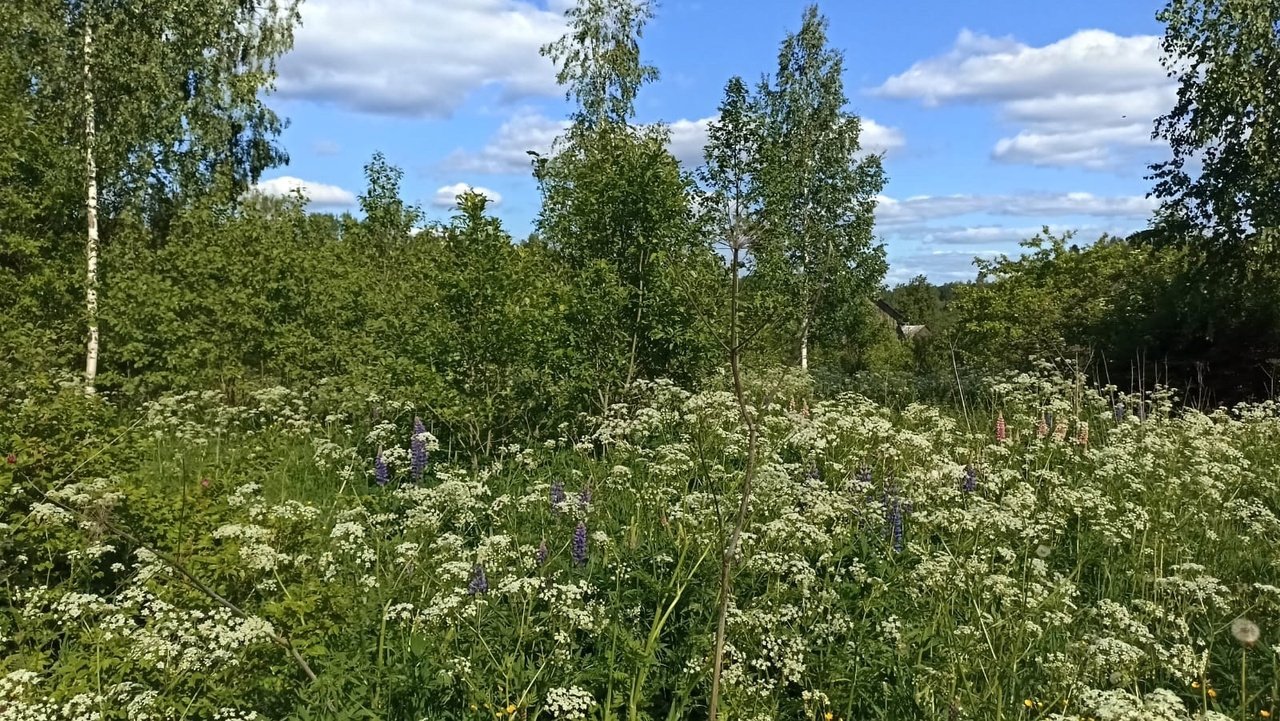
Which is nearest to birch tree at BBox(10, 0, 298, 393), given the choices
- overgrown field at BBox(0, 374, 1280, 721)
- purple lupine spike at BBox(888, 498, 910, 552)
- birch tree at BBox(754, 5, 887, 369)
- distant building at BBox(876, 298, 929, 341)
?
overgrown field at BBox(0, 374, 1280, 721)

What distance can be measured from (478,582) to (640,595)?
0.77 meters

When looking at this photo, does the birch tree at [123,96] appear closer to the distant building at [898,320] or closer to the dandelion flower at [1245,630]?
the dandelion flower at [1245,630]

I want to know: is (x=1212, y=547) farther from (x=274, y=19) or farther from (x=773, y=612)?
(x=274, y=19)

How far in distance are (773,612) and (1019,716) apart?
100 centimetres

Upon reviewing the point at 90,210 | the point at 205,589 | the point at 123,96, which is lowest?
the point at 205,589

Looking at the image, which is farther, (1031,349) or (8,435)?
(1031,349)

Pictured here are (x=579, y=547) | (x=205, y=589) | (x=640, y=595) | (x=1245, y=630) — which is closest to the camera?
(x=205, y=589)

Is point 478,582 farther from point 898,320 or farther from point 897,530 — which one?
point 898,320

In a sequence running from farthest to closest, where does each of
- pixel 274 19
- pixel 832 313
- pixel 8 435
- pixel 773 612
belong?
pixel 832 313
pixel 274 19
pixel 8 435
pixel 773 612

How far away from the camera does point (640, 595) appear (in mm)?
3828

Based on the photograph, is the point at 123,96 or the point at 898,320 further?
the point at 898,320

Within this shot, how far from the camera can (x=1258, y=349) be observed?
13109 millimetres

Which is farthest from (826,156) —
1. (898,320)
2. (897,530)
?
(898,320)

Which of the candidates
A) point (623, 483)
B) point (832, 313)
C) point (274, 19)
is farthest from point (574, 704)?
point (832, 313)
